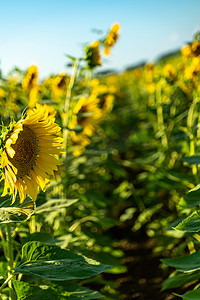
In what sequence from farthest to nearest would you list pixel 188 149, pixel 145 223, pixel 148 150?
pixel 148 150 → pixel 145 223 → pixel 188 149

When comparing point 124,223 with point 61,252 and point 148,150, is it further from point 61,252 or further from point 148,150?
point 61,252

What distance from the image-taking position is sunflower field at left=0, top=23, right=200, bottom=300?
3.45ft

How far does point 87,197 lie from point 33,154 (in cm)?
108

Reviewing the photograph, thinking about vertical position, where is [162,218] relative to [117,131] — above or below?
below

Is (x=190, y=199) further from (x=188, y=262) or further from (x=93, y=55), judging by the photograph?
(x=93, y=55)

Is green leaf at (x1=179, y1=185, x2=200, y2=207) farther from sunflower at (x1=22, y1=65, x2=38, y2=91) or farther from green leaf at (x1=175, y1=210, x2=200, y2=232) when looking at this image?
sunflower at (x1=22, y1=65, x2=38, y2=91)

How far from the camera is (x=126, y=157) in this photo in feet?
12.7

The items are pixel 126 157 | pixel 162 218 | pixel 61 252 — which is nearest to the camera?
pixel 61 252

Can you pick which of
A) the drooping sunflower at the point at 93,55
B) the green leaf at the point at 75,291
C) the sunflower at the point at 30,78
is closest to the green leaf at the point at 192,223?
the green leaf at the point at 75,291

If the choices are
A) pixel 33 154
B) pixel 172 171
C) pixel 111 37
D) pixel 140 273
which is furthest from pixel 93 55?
pixel 140 273

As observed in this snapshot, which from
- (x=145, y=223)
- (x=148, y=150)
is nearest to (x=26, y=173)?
(x=145, y=223)

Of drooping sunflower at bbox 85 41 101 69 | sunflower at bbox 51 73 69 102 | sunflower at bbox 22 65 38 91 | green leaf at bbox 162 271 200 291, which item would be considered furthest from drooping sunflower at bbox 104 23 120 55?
green leaf at bbox 162 271 200 291

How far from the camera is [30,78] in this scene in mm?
2375

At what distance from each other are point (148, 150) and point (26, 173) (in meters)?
2.48
